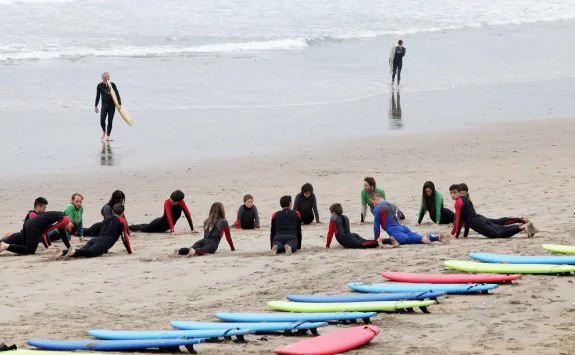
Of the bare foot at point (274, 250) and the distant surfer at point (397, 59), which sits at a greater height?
the distant surfer at point (397, 59)

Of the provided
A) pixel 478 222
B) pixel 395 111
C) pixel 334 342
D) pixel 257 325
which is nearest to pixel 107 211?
pixel 478 222

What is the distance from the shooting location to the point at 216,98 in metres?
Answer: 28.2

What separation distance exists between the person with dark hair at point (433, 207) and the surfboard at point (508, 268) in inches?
132

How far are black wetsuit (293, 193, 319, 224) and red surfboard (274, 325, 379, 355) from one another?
733 centimetres

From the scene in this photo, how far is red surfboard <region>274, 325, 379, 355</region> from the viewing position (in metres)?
8.80

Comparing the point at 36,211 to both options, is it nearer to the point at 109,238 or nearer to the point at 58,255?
the point at 58,255

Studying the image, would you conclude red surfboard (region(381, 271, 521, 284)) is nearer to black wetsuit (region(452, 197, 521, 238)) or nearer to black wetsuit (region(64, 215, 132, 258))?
black wetsuit (region(452, 197, 521, 238))

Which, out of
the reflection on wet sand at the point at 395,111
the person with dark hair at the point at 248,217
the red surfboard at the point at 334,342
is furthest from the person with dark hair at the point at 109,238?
the reflection on wet sand at the point at 395,111

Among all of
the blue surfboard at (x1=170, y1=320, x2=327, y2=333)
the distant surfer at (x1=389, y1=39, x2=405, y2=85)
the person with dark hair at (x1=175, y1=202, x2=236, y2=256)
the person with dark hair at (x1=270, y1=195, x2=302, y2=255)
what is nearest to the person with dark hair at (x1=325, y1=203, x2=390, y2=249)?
the person with dark hair at (x1=270, y1=195, x2=302, y2=255)

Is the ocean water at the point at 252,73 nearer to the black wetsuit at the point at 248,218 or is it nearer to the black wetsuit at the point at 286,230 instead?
the black wetsuit at the point at 248,218

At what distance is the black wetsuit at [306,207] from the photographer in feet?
55.2

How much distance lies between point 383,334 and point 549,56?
98.0ft

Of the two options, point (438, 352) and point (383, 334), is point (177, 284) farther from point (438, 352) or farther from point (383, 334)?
point (438, 352)

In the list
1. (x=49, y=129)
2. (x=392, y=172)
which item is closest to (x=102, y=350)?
(x=392, y=172)
